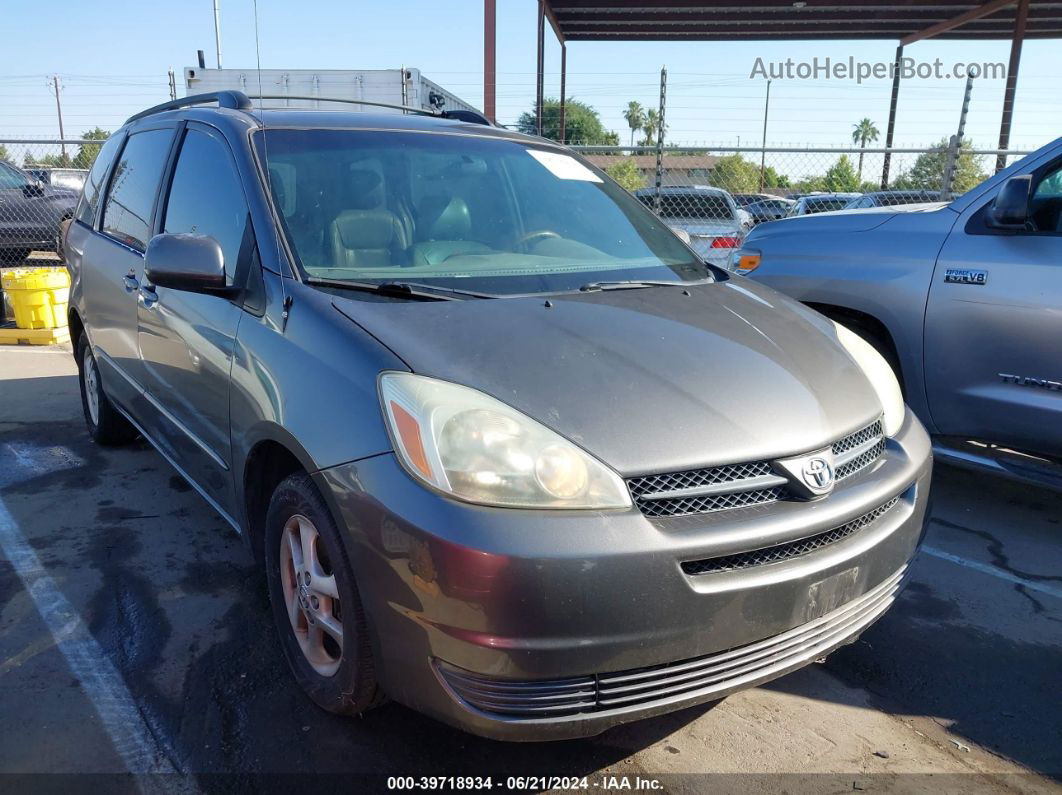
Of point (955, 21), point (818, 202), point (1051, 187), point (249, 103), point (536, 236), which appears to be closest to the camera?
point (536, 236)

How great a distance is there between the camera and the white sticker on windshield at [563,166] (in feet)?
11.5

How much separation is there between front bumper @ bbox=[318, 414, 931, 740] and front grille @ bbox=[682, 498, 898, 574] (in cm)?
2

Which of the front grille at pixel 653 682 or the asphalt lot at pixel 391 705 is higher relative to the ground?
the front grille at pixel 653 682

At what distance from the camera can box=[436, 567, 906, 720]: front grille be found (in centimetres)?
182

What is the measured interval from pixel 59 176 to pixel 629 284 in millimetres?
13072

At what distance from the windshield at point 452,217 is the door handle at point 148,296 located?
34.0 inches

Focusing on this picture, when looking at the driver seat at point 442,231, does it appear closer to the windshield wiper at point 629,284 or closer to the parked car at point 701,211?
the windshield wiper at point 629,284

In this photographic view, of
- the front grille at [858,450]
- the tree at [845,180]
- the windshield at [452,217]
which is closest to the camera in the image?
the front grille at [858,450]

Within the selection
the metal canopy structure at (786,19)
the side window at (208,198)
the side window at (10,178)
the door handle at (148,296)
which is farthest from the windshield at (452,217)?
the metal canopy structure at (786,19)

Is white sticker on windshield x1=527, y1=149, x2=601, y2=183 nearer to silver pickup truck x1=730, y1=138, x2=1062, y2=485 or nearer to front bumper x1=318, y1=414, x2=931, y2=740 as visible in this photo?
silver pickup truck x1=730, y1=138, x2=1062, y2=485

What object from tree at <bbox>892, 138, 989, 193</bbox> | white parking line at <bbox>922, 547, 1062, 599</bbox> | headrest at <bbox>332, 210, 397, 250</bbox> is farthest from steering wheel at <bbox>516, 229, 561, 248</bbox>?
tree at <bbox>892, 138, 989, 193</bbox>

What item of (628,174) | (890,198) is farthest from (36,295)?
(628,174)

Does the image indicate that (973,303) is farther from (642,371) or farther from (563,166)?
(642,371)

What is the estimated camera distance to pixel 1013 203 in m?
3.60
